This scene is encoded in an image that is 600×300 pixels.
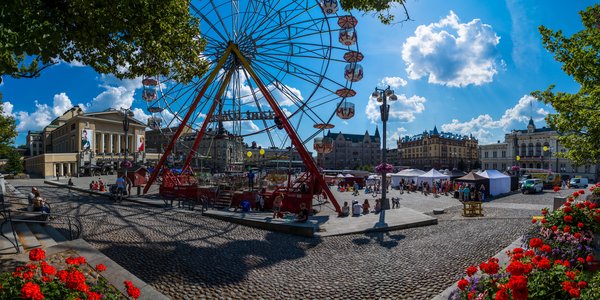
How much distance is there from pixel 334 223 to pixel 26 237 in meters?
11.6

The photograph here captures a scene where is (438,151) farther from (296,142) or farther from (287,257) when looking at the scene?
(287,257)

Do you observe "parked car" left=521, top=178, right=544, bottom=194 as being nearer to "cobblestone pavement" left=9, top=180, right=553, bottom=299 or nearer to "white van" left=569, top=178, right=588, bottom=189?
"white van" left=569, top=178, right=588, bottom=189

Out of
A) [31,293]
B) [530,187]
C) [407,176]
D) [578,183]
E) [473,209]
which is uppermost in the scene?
[31,293]

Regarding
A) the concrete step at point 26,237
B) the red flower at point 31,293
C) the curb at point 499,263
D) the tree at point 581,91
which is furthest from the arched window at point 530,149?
the red flower at point 31,293

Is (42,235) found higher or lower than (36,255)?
lower

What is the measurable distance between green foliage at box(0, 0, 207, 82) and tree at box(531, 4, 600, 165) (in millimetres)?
13444

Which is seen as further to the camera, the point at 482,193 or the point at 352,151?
the point at 352,151

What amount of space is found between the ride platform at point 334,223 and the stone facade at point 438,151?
400 feet

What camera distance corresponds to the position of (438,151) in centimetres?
13388

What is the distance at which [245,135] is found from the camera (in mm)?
24141

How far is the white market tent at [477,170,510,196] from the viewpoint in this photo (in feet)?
98.8

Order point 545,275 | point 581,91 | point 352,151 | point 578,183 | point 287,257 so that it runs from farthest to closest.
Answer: point 352,151 < point 578,183 < point 581,91 < point 287,257 < point 545,275

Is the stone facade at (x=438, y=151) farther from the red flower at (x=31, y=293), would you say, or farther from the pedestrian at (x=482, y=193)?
the red flower at (x=31, y=293)

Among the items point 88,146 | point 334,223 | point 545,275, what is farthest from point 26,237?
point 88,146
